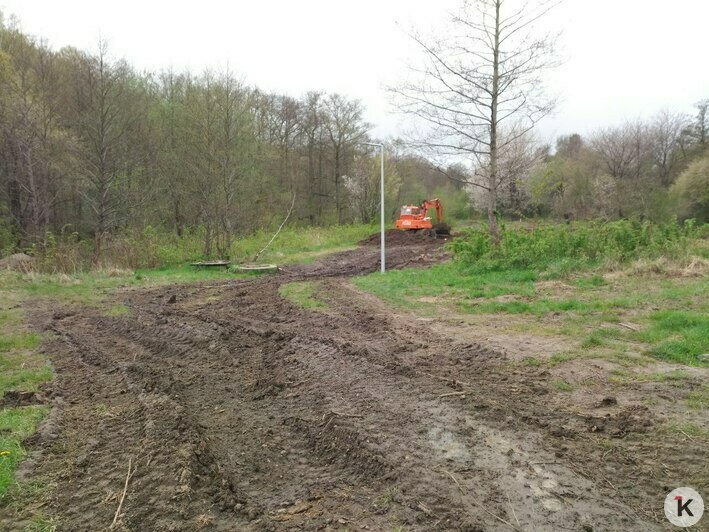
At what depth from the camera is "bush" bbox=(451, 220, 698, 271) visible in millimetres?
12938

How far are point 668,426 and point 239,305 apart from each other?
8.83m

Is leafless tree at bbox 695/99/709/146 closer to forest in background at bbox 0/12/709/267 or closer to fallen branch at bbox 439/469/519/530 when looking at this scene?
forest in background at bbox 0/12/709/267

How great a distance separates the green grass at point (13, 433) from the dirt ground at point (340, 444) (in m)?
0.13

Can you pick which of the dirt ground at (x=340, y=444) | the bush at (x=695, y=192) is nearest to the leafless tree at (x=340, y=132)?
the bush at (x=695, y=192)

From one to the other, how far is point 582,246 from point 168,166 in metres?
22.2

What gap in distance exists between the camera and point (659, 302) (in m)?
8.95

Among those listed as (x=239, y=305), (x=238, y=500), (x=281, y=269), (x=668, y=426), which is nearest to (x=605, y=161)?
(x=281, y=269)

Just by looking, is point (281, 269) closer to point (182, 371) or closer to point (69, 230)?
point (182, 371)

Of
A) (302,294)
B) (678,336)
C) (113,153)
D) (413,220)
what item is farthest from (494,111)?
(413,220)

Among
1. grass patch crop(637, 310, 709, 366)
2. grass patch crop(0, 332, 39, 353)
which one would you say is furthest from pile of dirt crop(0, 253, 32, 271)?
grass patch crop(637, 310, 709, 366)

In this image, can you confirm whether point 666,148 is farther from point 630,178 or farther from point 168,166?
point 168,166

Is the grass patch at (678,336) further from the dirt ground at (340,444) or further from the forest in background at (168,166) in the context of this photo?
the forest in background at (168,166)

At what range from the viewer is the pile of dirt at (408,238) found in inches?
1179

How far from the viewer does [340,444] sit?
4078mm
